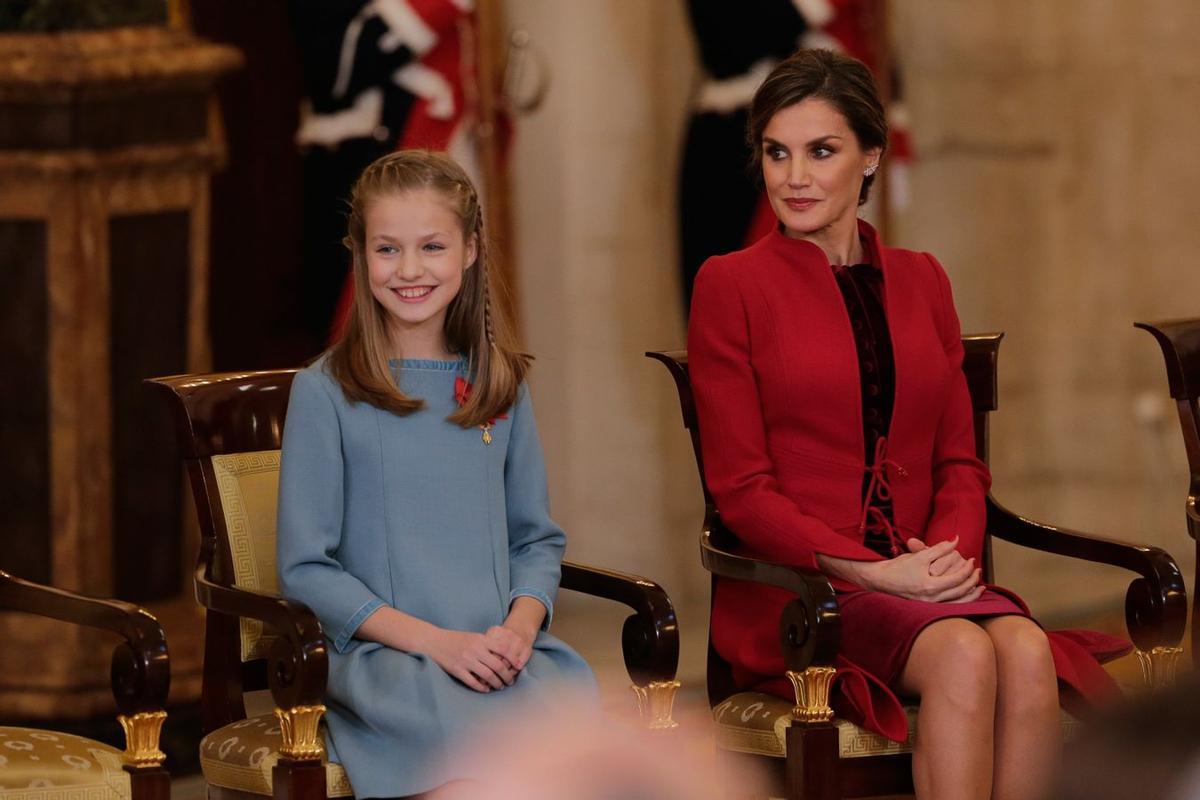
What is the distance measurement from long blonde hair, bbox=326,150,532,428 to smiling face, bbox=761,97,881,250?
1.81ft

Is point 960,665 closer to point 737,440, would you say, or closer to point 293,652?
point 737,440

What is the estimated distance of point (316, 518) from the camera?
2.71 m

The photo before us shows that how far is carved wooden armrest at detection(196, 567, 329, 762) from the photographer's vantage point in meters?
2.51

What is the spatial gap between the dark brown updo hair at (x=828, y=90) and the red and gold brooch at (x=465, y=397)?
733mm

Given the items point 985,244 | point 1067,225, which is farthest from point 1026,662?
point 1067,225

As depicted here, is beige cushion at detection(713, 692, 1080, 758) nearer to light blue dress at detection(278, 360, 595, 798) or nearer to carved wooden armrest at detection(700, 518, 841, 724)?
carved wooden armrest at detection(700, 518, 841, 724)

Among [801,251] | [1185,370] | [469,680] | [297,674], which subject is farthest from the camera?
[1185,370]

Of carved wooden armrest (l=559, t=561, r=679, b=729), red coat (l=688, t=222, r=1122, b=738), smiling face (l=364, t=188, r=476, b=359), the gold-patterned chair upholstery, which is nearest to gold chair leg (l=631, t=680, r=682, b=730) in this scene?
carved wooden armrest (l=559, t=561, r=679, b=729)

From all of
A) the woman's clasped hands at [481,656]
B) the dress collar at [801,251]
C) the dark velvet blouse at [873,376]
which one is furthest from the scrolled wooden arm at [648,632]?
the dress collar at [801,251]

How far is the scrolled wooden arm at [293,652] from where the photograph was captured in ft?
8.21

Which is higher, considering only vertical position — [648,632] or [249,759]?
A: [648,632]

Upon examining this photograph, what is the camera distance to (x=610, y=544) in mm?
6164

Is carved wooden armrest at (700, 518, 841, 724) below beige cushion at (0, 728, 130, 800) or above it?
above

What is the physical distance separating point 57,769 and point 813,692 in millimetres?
1121
